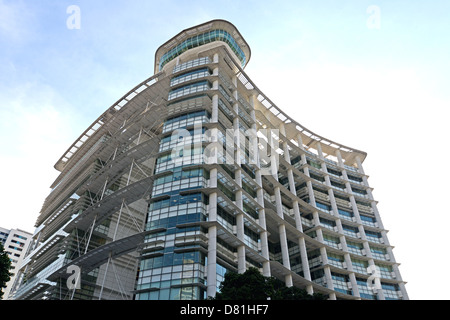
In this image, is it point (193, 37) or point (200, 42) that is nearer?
point (200, 42)

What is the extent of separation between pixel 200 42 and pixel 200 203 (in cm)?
3543

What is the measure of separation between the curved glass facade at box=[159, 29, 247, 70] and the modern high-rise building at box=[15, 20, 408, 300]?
0.26 meters

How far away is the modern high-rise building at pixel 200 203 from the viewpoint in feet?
128

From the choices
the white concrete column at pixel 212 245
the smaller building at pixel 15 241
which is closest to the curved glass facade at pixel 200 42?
the white concrete column at pixel 212 245

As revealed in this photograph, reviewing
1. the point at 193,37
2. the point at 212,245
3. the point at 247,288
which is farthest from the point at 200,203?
the point at 193,37

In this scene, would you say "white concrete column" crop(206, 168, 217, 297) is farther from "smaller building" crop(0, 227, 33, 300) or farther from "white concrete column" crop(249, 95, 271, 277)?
"smaller building" crop(0, 227, 33, 300)

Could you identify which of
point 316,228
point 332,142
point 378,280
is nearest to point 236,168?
point 316,228

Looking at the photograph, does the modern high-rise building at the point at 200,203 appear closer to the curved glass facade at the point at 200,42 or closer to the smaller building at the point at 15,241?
the curved glass facade at the point at 200,42

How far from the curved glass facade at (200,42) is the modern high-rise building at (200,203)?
260 mm

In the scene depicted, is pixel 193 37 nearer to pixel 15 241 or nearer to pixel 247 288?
pixel 247 288

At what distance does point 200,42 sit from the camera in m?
63.1

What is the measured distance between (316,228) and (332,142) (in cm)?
2624

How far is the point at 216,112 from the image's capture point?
161 feet
